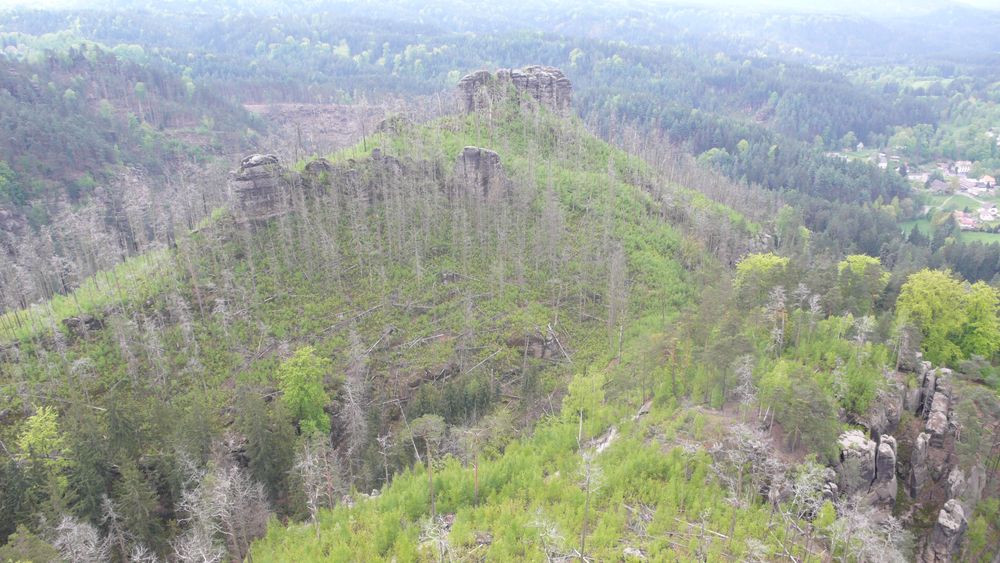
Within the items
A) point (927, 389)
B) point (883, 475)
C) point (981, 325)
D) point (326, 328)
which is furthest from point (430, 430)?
point (981, 325)

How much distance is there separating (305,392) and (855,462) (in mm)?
41591

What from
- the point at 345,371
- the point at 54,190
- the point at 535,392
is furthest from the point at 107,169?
the point at 535,392

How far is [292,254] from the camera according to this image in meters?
67.1

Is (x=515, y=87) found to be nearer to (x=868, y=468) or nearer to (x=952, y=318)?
(x=952, y=318)

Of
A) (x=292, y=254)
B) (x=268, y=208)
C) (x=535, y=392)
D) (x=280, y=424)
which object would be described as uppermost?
(x=268, y=208)

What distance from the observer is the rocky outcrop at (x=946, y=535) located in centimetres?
3800

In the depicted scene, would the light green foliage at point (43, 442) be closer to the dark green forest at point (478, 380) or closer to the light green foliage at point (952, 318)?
the dark green forest at point (478, 380)

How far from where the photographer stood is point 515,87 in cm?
10794

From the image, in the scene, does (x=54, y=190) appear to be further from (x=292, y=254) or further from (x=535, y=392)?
(x=535, y=392)

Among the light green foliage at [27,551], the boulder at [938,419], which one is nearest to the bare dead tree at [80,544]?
the light green foliage at [27,551]

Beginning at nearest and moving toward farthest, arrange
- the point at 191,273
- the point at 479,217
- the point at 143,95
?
1. the point at 191,273
2. the point at 479,217
3. the point at 143,95

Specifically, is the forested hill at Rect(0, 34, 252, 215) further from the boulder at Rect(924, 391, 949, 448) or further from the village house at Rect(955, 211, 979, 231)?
the village house at Rect(955, 211, 979, 231)

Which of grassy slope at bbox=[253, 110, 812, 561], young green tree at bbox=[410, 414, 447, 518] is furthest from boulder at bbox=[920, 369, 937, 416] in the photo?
young green tree at bbox=[410, 414, 447, 518]

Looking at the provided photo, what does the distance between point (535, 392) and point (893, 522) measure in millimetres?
31987
